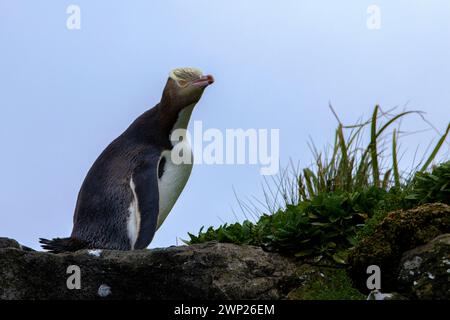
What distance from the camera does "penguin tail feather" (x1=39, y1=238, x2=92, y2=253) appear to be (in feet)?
24.6

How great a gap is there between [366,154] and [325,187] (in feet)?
1.99

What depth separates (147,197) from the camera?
7.91 m

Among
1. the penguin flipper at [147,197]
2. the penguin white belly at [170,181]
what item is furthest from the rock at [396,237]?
the penguin white belly at [170,181]

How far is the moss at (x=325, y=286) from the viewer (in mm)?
6867

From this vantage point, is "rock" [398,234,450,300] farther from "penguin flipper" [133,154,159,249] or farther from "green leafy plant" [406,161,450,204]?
"penguin flipper" [133,154,159,249]

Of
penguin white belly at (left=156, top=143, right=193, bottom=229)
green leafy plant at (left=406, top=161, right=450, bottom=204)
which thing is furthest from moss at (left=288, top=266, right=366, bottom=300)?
penguin white belly at (left=156, top=143, right=193, bottom=229)

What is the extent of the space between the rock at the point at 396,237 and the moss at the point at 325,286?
33 cm

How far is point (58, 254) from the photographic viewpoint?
23.5ft

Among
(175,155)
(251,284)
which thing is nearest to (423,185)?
(251,284)

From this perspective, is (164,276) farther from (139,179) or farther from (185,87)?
(185,87)

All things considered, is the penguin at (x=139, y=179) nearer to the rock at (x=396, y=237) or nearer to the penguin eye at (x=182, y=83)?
the penguin eye at (x=182, y=83)

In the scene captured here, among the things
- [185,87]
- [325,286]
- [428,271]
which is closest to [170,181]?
[185,87]

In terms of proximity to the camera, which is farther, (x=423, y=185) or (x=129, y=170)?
(x=129, y=170)
